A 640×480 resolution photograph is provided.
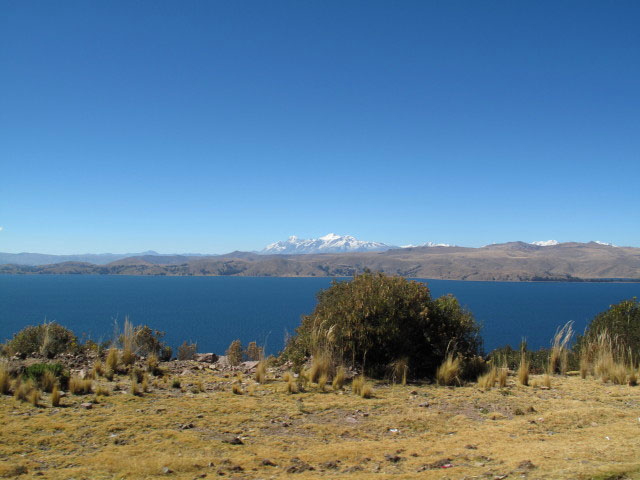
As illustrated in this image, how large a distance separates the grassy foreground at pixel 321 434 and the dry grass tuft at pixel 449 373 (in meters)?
0.75

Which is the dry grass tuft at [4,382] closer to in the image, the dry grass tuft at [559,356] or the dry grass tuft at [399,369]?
the dry grass tuft at [399,369]

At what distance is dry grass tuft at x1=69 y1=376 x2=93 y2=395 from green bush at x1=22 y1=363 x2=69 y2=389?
391 millimetres

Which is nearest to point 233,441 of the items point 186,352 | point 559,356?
point 559,356

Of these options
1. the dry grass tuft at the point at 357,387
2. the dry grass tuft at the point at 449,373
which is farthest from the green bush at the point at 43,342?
the dry grass tuft at the point at 449,373

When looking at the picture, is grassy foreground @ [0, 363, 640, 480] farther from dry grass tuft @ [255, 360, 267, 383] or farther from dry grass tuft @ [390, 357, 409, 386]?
dry grass tuft @ [390, 357, 409, 386]

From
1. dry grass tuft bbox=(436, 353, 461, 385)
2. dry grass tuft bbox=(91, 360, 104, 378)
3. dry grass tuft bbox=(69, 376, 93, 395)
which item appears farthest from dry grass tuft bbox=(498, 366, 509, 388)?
dry grass tuft bbox=(91, 360, 104, 378)

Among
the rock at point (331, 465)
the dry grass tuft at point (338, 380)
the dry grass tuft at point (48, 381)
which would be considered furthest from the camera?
the dry grass tuft at point (338, 380)

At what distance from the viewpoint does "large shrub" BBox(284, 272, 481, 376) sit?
1112 centimetres

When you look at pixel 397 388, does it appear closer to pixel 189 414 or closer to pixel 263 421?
pixel 263 421

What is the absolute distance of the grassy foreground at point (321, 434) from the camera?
5234 mm

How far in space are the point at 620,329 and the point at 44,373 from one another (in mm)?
16378

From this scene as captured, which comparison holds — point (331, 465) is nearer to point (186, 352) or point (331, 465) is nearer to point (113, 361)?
point (113, 361)

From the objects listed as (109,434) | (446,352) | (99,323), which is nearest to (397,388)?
(446,352)

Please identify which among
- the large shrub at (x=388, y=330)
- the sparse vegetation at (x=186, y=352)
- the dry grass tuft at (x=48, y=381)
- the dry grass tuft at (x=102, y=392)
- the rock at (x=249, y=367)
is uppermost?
the large shrub at (x=388, y=330)
